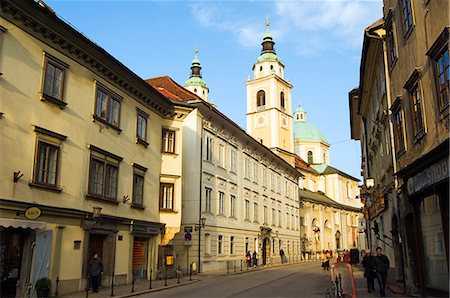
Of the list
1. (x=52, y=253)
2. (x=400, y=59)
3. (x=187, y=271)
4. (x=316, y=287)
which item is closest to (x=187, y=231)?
(x=187, y=271)

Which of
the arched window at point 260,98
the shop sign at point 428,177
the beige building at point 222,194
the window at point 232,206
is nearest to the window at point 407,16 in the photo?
the shop sign at point 428,177

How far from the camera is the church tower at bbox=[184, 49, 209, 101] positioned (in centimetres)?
8881

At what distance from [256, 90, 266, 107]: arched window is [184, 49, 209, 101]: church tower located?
1306cm

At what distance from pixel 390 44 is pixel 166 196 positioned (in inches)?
621

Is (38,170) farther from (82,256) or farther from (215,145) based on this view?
(215,145)

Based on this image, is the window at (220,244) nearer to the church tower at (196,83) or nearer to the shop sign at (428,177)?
the shop sign at (428,177)

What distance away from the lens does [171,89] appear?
117 ft

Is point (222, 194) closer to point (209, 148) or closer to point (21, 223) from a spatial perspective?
point (209, 148)

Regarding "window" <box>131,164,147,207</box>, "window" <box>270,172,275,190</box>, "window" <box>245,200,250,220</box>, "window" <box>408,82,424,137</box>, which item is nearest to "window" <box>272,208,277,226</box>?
"window" <box>270,172,275,190</box>

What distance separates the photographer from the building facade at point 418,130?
12.2 meters

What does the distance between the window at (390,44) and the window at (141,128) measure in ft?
43.8

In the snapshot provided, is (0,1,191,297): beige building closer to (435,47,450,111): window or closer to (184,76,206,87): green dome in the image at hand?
(435,47,450,111): window

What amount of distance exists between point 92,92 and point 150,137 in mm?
5921

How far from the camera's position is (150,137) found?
2570 cm
